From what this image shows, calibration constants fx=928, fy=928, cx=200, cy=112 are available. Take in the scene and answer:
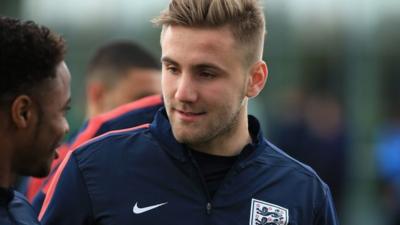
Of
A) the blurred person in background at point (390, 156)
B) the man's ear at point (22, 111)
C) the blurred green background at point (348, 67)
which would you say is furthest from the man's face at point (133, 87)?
the blurred green background at point (348, 67)

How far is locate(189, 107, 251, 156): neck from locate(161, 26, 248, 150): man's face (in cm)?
5

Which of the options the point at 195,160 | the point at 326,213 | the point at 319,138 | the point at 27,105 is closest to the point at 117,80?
the point at 195,160

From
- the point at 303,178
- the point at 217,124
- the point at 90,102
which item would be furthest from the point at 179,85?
the point at 90,102

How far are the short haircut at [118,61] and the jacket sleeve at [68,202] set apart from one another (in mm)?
2395

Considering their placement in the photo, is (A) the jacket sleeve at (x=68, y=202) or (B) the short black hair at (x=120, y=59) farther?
(B) the short black hair at (x=120, y=59)

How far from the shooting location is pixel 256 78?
3910mm

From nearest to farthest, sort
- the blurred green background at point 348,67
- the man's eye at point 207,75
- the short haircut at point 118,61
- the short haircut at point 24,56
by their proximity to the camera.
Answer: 1. the short haircut at point 24,56
2. the man's eye at point 207,75
3. the short haircut at point 118,61
4. the blurred green background at point 348,67

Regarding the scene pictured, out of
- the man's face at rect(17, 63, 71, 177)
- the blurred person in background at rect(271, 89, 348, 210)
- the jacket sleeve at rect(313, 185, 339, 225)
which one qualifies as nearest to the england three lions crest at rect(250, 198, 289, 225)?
the jacket sleeve at rect(313, 185, 339, 225)

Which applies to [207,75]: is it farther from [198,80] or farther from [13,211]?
[13,211]

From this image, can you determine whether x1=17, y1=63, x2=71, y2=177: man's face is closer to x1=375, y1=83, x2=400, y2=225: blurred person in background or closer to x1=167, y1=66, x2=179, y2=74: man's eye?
x1=167, y1=66, x2=179, y2=74: man's eye

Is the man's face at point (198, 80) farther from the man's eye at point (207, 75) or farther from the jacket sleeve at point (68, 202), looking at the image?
the jacket sleeve at point (68, 202)

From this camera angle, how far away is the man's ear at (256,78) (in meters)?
3.87

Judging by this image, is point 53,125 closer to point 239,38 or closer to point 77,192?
point 77,192

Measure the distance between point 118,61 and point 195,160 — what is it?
2522 millimetres
